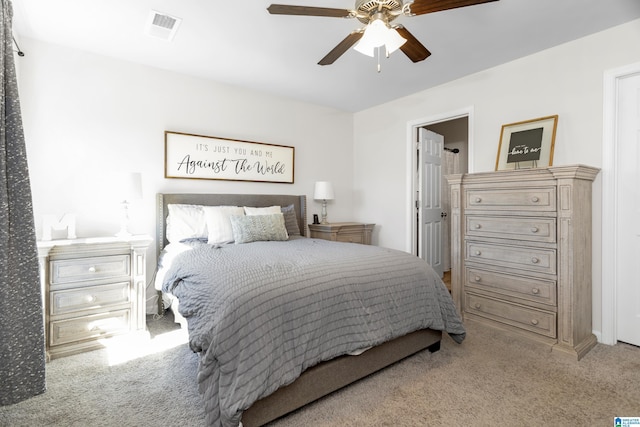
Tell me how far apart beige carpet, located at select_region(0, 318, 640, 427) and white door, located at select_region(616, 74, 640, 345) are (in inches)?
9.7

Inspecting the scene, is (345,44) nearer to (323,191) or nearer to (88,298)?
(323,191)

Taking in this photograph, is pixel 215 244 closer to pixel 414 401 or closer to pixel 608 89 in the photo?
pixel 414 401

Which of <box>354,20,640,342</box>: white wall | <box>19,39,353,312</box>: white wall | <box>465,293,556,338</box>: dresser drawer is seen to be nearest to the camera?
<box>465,293,556,338</box>: dresser drawer

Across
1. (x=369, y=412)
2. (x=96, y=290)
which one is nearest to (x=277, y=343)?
(x=369, y=412)

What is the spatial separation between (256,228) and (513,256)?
2206mm

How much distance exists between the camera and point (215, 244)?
2.78m

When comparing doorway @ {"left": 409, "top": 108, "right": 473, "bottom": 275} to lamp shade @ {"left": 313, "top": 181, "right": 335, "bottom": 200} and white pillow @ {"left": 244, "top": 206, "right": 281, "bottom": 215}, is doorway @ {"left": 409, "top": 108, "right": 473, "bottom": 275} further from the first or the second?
white pillow @ {"left": 244, "top": 206, "right": 281, "bottom": 215}

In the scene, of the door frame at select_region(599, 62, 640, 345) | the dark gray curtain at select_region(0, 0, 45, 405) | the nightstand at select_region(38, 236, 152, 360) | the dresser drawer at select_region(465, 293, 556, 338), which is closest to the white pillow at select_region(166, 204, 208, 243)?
the nightstand at select_region(38, 236, 152, 360)

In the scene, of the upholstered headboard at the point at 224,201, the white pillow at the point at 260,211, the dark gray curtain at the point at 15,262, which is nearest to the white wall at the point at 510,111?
the upholstered headboard at the point at 224,201

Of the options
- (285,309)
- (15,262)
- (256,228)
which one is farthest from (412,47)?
(15,262)

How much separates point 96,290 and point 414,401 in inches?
92.4

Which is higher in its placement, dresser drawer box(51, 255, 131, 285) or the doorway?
the doorway

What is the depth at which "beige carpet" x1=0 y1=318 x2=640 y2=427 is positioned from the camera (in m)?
1.61

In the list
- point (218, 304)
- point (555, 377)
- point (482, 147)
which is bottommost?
point (555, 377)
